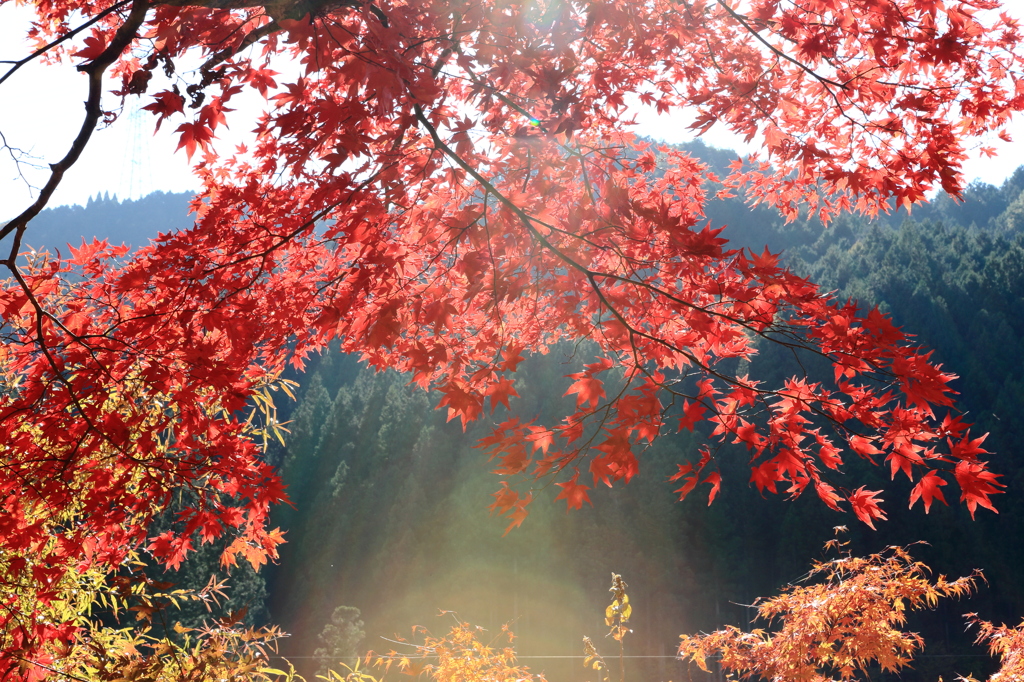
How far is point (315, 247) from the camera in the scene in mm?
3205

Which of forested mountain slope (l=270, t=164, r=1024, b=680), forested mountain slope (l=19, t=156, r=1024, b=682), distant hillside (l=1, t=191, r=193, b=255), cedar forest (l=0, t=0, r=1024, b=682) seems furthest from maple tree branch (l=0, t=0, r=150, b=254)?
distant hillside (l=1, t=191, r=193, b=255)

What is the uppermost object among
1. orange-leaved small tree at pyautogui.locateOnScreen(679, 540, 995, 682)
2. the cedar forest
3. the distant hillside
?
the distant hillside

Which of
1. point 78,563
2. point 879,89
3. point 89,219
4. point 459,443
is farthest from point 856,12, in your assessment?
point 89,219

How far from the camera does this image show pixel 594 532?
70.9ft

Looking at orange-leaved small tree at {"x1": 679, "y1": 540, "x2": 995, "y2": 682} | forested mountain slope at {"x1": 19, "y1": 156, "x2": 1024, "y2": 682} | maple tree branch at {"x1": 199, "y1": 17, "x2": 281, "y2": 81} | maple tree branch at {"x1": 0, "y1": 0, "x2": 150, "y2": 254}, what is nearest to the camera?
maple tree branch at {"x1": 0, "y1": 0, "x2": 150, "y2": 254}

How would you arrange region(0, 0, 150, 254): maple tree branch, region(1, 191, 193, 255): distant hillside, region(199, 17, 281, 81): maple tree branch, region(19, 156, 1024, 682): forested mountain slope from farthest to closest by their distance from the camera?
region(1, 191, 193, 255): distant hillside, region(19, 156, 1024, 682): forested mountain slope, region(199, 17, 281, 81): maple tree branch, region(0, 0, 150, 254): maple tree branch

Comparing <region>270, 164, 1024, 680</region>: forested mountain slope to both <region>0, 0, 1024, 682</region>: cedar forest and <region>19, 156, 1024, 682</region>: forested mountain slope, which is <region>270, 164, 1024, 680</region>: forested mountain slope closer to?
<region>19, 156, 1024, 682</region>: forested mountain slope

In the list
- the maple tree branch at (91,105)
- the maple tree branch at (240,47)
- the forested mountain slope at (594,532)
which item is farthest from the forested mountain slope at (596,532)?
the maple tree branch at (91,105)

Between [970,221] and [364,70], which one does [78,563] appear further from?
[970,221]

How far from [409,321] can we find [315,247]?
0.73m

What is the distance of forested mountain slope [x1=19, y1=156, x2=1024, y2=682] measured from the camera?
21.0 meters

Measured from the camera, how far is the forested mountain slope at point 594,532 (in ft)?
69.0

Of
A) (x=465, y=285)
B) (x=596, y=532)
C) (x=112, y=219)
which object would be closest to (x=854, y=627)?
(x=465, y=285)

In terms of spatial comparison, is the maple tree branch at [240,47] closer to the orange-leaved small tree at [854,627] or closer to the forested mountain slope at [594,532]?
the orange-leaved small tree at [854,627]
